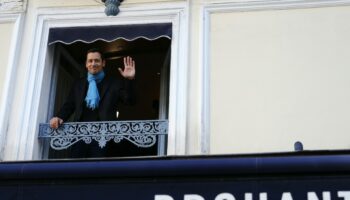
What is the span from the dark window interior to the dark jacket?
0.33 meters

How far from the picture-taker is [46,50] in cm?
696

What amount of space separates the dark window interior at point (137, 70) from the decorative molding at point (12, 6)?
0.59 meters

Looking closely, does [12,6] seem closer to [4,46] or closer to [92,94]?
[4,46]

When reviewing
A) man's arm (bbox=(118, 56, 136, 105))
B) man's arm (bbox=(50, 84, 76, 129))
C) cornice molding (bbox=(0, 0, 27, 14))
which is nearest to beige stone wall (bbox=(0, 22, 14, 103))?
cornice molding (bbox=(0, 0, 27, 14))

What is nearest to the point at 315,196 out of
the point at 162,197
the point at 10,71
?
the point at 162,197

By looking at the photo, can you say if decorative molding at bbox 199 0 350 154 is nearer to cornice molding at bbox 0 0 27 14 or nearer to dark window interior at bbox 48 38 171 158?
dark window interior at bbox 48 38 171 158

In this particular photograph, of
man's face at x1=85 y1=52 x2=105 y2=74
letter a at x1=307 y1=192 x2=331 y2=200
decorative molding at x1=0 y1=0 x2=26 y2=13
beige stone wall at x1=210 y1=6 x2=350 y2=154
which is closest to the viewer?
letter a at x1=307 y1=192 x2=331 y2=200

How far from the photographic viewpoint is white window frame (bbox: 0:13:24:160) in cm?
657

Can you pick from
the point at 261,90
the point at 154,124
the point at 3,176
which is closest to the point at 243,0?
the point at 261,90

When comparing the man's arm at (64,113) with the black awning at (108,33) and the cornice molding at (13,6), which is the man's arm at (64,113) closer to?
the black awning at (108,33)

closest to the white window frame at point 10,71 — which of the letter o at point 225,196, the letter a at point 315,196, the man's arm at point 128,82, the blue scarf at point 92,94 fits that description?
the blue scarf at point 92,94

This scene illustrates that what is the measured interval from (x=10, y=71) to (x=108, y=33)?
1057mm

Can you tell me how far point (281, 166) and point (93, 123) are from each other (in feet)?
6.83

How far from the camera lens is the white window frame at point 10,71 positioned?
6.57m
